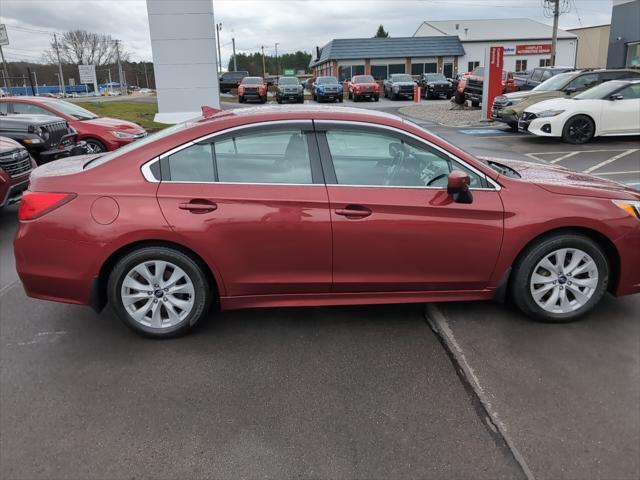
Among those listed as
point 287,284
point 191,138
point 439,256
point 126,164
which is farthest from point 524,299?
point 126,164

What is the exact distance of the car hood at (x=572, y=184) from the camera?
385 centimetres

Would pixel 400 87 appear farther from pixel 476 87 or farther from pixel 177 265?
pixel 177 265

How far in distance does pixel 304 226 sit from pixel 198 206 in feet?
2.35

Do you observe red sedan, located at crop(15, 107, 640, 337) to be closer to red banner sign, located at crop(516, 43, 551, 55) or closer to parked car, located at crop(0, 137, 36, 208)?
parked car, located at crop(0, 137, 36, 208)

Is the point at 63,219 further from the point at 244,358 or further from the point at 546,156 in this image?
the point at 546,156

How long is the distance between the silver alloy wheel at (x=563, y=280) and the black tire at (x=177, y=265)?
2329 millimetres

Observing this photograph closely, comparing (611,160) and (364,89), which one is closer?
(611,160)

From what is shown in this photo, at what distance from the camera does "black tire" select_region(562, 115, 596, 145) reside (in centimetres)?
1274

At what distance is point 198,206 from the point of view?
355cm

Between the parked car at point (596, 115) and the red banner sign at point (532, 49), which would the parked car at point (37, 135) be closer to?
the parked car at point (596, 115)

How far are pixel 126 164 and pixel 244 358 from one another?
1542 mm

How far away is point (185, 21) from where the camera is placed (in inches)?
722

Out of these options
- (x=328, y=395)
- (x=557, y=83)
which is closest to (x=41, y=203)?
(x=328, y=395)

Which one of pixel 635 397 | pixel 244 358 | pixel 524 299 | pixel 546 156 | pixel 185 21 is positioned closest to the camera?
pixel 635 397
